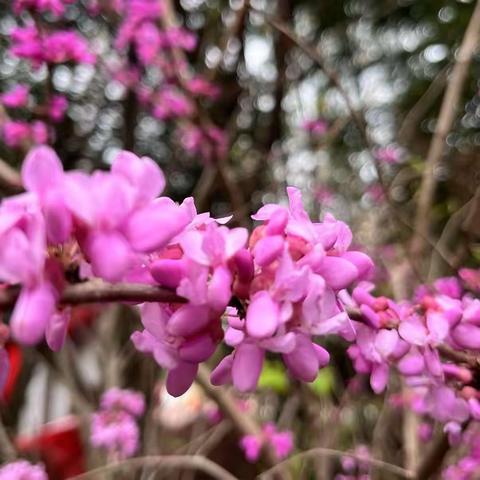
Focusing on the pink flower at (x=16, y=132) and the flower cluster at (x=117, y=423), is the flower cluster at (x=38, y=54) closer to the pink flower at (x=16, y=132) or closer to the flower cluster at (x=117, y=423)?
the pink flower at (x=16, y=132)

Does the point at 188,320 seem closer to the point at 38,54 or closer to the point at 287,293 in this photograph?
the point at 287,293

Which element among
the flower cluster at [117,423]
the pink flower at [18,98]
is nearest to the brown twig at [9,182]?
the pink flower at [18,98]

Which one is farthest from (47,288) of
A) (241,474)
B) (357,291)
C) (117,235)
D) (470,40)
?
(241,474)

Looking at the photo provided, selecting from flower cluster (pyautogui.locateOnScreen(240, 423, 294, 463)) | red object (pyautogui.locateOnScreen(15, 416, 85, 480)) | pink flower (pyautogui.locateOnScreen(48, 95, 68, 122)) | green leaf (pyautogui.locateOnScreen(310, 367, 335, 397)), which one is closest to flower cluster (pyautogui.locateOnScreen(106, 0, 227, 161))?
pink flower (pyautogui.locateOnScreen(48, 95, 68, 122))

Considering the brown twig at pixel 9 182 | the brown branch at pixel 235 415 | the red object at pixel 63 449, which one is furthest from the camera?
the red object at pixel 63 449

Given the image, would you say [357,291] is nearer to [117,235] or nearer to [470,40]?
[117,235]
